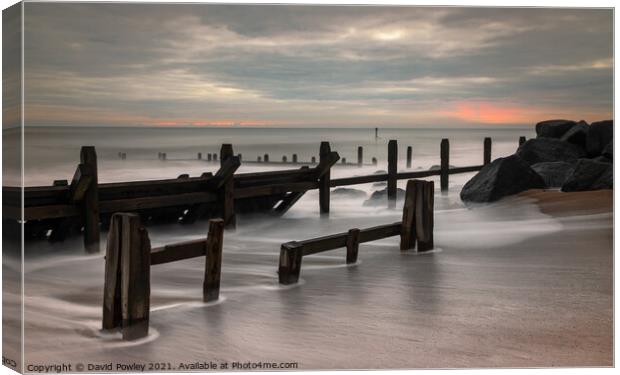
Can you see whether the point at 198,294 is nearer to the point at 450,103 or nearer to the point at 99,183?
the point at 99,183

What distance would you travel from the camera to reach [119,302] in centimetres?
424

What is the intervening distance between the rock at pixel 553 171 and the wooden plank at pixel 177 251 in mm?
5921

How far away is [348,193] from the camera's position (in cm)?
934

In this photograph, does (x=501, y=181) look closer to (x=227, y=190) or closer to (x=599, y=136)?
(x=599, y=136)

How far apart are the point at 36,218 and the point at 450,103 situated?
3743mm

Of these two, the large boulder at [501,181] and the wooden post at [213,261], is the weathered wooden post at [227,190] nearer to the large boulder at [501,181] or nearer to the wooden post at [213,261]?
the large boulder at [501,181]

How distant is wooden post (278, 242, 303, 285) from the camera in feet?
17.1

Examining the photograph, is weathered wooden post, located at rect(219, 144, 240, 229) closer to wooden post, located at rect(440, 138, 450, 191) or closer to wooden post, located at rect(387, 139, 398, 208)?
wooden post, located at rect(387, 139, 398, 208)

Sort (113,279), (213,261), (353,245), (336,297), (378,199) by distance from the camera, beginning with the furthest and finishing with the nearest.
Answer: (378,199) < (353,245) < (336,297) < (213,261) < (113,279)

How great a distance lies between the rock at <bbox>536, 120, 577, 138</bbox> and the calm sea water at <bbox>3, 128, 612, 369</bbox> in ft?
1.49

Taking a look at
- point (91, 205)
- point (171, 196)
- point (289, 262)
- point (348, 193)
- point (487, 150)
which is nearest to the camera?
point (289, 262)

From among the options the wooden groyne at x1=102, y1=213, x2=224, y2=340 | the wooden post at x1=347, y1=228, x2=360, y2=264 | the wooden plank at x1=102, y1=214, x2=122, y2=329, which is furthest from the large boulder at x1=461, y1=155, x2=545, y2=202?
the wooden plank at x1=102, y1=214, x2=122, y2=329

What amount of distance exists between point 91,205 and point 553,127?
472 centimetres

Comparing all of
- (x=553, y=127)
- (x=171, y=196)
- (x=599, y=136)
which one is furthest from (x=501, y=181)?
(x=171, y=196)
